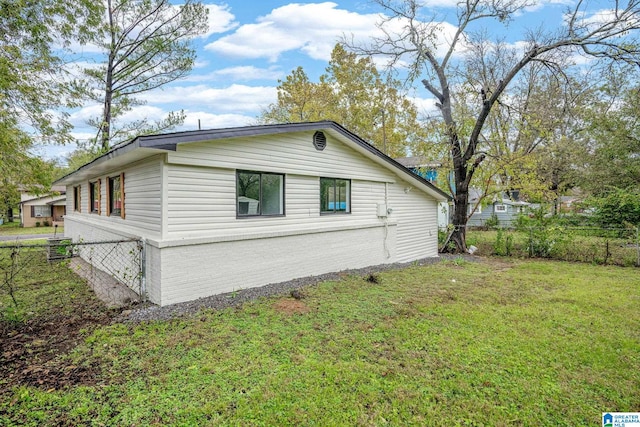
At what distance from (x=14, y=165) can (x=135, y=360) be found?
8727 mm

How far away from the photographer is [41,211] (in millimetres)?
30734

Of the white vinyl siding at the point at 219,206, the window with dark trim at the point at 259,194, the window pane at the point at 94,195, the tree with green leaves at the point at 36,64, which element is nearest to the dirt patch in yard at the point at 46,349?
the white vinyl siding at the point at 219,206

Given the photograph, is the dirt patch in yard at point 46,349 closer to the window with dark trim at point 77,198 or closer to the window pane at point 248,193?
the window pane at point 248,193

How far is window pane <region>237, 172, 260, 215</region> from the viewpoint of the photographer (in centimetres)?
656

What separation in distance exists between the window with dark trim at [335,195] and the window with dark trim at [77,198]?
385 inches

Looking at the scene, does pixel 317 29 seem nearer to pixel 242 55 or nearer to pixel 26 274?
pixel 242 55

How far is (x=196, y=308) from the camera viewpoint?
5.43m

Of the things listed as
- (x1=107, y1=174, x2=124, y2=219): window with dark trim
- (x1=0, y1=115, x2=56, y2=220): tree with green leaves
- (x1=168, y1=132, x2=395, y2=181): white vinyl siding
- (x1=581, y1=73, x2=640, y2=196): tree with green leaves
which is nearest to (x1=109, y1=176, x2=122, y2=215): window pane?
(x1=107, y1=174, x2=124, y2=219): window with dark trim

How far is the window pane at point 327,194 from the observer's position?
822 centimetres

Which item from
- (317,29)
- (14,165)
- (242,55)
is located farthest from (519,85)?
(14,165)

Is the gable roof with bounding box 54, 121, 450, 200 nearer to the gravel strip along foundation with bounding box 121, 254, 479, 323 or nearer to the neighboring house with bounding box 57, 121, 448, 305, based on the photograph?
the neighboring house with bounding box 57, 121, 448, 305

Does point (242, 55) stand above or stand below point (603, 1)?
above

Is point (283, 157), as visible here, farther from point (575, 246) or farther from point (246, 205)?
point (575, 246)

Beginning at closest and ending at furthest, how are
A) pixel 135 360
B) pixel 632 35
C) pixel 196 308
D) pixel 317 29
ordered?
pixel 135 360, pixel 196 308, pixel 632 35, pixel 317 29
